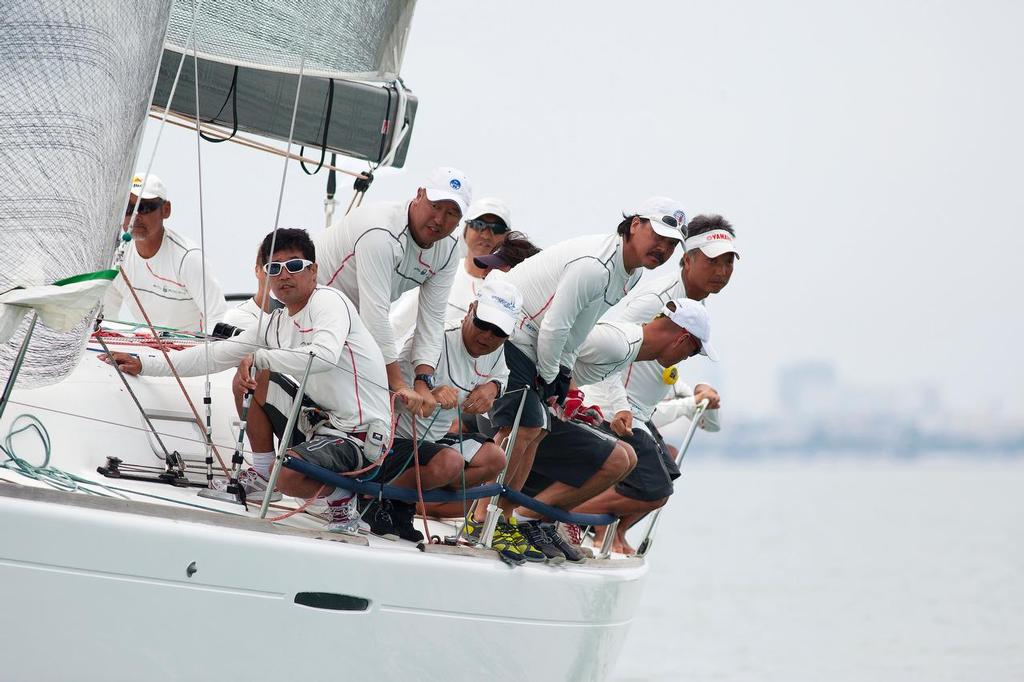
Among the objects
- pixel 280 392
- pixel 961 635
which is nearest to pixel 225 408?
pixel 280 392

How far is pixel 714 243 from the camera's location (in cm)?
714

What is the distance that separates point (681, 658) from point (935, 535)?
17507mm

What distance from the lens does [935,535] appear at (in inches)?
1121

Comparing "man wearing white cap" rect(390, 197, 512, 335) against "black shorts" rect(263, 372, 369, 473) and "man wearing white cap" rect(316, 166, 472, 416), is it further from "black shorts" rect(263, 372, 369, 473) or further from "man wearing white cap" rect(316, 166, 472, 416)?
"black shorts" rect(263, 372, 369, 473)

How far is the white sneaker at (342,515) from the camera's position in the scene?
18.7ft

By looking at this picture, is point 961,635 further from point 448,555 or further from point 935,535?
point 935,535

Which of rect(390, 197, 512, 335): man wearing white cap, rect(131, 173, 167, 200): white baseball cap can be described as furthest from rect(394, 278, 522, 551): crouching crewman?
rect(131, 173, 167, 200): white baseball cap

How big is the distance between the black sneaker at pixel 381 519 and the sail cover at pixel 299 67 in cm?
213

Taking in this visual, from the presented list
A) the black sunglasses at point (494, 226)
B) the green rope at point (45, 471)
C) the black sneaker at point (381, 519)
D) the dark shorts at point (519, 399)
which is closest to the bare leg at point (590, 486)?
the dark shorts at point (519, 399)

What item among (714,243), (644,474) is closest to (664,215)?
(714,243)

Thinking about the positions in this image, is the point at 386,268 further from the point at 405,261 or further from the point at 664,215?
the point at 664,215

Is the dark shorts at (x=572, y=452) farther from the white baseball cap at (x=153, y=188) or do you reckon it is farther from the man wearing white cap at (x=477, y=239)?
the white baseball cap at (x=153, y=188)

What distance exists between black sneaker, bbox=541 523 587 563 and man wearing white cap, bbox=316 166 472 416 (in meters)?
1.07

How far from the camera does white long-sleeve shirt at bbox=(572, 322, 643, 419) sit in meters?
6.66
